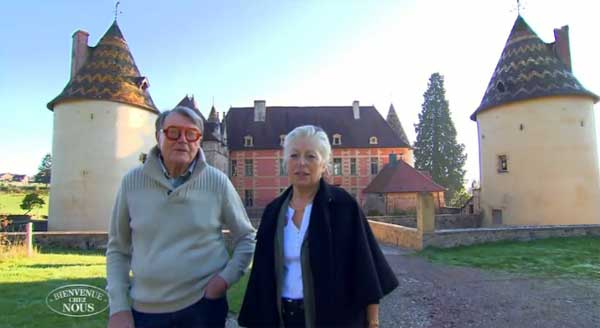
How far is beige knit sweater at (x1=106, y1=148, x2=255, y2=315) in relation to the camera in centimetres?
198

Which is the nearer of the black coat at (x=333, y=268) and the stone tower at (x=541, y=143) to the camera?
the black coat at (x=333, y=268)

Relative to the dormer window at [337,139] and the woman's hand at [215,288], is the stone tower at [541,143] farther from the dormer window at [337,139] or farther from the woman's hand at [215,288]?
the woman's hand at [215,288]

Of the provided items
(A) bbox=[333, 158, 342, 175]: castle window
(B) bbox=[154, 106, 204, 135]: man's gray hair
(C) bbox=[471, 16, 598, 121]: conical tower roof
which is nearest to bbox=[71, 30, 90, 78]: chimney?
(A) bbox=[333, 158, 342, 175]: castle window

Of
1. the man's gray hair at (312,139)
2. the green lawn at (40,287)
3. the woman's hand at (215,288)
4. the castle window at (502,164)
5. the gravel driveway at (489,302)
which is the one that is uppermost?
the castle window at (502,164)

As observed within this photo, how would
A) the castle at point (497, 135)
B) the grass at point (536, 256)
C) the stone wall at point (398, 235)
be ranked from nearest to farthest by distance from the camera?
the grass at point (536, 256), the stone wall at point (398, 235), the castle at point (497, 135)

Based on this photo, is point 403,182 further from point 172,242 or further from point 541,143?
point 172,242

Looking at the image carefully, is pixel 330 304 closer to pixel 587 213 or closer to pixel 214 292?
pixel 214 292

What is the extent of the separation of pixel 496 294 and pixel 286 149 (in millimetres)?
5401

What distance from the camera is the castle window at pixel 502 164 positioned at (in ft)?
57.2

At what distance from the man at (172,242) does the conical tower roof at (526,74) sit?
60.9ft

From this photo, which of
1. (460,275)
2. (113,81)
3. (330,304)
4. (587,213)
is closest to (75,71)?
(113,81)

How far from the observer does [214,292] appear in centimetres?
199

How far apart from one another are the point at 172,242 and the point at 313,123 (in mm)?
31567

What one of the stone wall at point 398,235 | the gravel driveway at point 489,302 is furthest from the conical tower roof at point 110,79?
the gravel driveway at point 489,302
